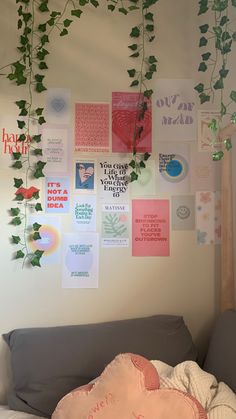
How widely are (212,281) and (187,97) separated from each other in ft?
2.88

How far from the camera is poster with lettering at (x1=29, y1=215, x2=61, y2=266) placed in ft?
5.76

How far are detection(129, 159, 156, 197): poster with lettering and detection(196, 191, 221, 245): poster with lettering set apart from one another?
22 cm

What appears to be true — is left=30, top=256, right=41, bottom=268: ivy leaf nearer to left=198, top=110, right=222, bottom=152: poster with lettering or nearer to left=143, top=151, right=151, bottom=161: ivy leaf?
left=143, top=151, right=151, bottom=161: ivy leaf

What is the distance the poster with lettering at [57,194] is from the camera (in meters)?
1.76

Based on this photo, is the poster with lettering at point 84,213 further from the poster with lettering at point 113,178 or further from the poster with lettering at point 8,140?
the poster with lettering at point 8,140

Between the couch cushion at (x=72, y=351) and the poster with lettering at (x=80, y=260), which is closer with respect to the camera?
the couch cushion at (x=72, y=351)

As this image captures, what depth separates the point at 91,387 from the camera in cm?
129

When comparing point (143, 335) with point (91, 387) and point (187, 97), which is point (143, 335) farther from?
point (187, 97)

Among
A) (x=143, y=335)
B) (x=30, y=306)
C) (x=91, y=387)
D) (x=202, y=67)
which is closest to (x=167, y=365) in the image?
(x=143, y=335)

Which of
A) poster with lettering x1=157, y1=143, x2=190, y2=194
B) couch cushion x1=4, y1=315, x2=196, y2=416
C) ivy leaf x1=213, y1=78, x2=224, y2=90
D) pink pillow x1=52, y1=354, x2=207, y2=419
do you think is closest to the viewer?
pink pillow x1=52, y1=354, x2=207, y2=419


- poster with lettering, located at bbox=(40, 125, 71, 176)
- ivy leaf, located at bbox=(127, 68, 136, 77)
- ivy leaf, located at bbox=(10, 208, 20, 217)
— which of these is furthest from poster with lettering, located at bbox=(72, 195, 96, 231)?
ivy leaf, located at bbox=(127, 68, 136, 77)

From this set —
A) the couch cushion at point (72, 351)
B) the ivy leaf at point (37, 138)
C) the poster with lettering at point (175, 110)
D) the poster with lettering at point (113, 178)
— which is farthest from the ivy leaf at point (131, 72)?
the couch cushion at point (72, 351)

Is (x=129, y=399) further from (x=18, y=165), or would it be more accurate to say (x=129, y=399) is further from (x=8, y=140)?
(x=8, y=140)

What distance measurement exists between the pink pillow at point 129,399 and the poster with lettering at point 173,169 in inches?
32.3
